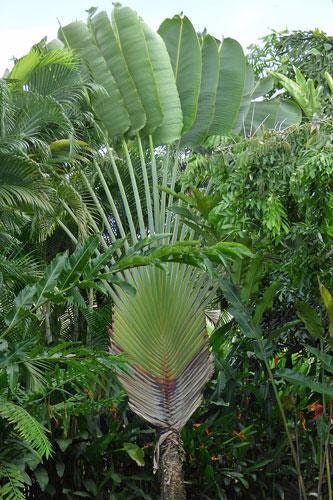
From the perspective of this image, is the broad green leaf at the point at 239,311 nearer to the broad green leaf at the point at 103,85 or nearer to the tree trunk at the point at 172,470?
the tree trunk at the point at 172,470

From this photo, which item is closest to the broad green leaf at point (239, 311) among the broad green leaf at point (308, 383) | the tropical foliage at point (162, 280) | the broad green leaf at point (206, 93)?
the tropical foliage at point (162, 280)

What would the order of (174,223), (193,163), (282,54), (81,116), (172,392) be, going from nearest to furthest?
1. (193,163)
2. (172,392)
3. (81,116)
4. (174,223)
5. (282,54)

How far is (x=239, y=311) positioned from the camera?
8.16 meters

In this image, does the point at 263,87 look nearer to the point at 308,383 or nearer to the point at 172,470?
the point at 308,383

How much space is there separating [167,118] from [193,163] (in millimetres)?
2486

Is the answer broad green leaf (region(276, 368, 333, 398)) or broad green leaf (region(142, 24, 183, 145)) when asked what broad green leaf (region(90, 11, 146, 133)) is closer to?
broad green leaf (region(142, 24, 183, 145))

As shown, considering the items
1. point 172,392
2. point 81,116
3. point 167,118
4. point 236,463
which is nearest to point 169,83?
point 167,118

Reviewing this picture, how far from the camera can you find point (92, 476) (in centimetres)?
841

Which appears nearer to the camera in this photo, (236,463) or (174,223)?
(236,463)

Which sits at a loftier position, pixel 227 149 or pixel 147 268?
pixel 227 149

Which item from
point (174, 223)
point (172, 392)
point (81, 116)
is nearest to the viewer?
point (172, 392)

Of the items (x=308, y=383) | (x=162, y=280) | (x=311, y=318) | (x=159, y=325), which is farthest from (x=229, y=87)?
(x=308, y=383)

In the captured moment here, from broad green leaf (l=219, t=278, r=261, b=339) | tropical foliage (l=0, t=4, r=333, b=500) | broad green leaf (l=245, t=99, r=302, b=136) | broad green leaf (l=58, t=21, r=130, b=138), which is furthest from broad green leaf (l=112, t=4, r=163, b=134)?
broad green leaf (l=219, t=278, r=261, b=339)

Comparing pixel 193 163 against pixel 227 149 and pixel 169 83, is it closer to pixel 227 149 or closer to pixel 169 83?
pixel 227 149
